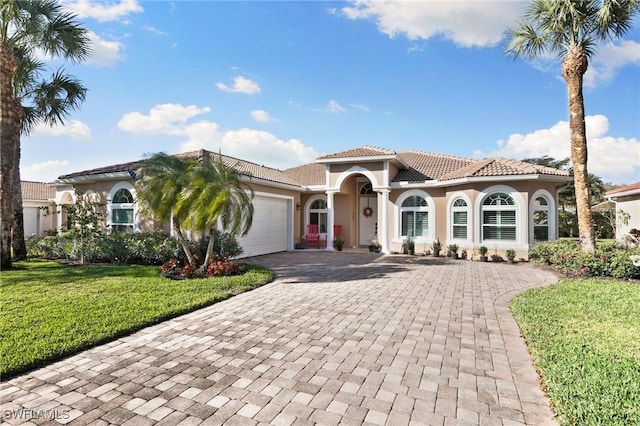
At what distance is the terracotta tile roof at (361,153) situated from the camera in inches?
745

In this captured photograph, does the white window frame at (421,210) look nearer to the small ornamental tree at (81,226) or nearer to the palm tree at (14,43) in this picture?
the small ornamental tree at (81,226)

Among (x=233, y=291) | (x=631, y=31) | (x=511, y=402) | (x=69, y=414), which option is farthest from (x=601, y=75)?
(x=69, y=414)

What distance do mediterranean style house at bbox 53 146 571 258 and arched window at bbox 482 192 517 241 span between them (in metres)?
0.04

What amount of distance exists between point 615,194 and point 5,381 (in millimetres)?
29076

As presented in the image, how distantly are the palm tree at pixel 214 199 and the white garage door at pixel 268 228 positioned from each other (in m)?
5.47

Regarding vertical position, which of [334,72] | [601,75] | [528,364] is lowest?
[528,364]

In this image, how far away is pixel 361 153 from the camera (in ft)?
63.8

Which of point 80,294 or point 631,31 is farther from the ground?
point 631,31

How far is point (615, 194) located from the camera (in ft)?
70.3

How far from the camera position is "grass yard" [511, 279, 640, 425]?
10.9ft

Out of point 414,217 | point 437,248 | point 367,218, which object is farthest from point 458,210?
point 367,218

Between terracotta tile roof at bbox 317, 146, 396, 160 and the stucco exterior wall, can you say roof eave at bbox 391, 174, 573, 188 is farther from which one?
the stucco exterior wall

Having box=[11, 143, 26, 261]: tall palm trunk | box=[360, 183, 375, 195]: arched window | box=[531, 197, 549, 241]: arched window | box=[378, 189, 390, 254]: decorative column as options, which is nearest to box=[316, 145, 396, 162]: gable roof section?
box=[378, 189, 390, 254]: decorative column

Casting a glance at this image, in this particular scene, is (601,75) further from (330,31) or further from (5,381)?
(5,381)
